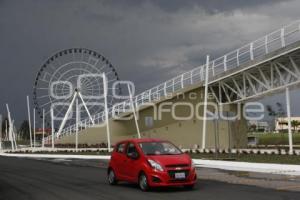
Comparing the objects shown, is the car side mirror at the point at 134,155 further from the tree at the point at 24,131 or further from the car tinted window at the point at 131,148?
the tree at the point at 24,131

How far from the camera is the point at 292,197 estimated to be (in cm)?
1338

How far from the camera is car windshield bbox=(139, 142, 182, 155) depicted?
16203mm

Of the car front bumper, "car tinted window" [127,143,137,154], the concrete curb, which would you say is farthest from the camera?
the concrete curb

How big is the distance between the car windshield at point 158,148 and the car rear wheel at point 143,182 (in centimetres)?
72

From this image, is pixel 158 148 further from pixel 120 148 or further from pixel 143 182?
Result: pixel 120 148

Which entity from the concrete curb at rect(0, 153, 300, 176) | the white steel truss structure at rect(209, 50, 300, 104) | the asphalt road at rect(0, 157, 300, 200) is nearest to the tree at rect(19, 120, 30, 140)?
the white steel truss structure at rect(209, 50, 300, 104)

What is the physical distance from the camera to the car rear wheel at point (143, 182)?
15.6 meters

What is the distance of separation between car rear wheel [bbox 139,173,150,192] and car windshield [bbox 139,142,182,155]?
2.35 feet

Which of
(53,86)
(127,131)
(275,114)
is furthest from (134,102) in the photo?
(275,114)

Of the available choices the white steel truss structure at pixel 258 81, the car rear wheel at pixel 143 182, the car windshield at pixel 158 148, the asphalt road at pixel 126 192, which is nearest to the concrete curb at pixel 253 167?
the asphalt road at pixel 126 192

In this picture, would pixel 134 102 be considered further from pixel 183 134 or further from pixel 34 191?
pixel 34 191

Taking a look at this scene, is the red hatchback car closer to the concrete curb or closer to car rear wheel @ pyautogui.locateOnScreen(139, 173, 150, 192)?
car rear wheel @ pyautogui.locateOnScreen(139, 173, 150, 192)

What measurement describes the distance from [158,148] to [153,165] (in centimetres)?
132

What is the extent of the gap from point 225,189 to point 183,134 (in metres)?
35.1
